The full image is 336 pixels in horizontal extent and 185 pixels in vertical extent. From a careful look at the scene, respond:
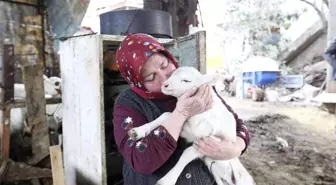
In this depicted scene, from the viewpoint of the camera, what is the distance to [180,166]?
1087 mm

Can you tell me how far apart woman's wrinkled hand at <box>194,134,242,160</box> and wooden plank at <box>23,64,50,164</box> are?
1287 mm

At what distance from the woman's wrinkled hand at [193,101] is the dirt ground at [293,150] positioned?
7.12 ft

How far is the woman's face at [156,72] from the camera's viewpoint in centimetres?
115

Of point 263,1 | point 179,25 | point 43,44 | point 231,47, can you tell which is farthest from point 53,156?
point 231,47

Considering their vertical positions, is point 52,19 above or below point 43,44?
above

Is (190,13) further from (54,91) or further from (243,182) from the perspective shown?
(243,182)

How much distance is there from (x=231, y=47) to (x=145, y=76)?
424 inches

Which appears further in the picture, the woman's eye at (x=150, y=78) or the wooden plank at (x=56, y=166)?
the wooden plank at (x=56, y=166)

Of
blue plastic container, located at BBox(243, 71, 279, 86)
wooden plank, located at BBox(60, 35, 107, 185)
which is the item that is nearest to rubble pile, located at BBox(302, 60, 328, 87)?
blue plastic container, located at BBox(243, 71, 279, 86)

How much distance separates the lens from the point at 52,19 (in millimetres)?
3465

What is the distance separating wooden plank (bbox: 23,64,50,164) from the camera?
186 centimetres

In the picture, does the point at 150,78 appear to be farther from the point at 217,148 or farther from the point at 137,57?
the point at 217,148

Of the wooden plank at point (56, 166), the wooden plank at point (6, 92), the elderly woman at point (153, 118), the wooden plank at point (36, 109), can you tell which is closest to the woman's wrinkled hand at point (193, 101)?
the elderly woman at point (153, 118)

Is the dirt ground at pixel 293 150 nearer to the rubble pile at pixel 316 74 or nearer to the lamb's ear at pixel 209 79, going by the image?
the lamb's ear at pixel 209 79
